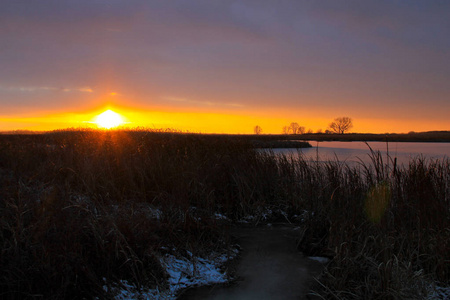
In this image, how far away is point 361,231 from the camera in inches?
163

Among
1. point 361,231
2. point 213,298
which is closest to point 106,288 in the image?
point 213,298

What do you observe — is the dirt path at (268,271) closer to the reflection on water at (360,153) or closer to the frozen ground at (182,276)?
the frozen ground at (182,276)

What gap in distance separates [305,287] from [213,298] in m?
1.07

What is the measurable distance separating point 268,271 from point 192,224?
1.26m

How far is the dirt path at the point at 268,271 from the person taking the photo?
131 inches

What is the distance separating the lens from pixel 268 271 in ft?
12.6

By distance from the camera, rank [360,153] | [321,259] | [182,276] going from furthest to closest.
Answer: [360,153]
[321,259]
[182,276]

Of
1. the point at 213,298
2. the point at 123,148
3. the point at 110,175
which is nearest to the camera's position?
the point at 213,298

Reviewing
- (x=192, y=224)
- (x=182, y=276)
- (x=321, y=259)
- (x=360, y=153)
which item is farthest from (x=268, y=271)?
(x=360, y=153)

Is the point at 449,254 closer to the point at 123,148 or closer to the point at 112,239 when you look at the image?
the point at 112,239

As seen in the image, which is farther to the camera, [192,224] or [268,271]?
[192,224]

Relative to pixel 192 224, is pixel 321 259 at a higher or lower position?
lower

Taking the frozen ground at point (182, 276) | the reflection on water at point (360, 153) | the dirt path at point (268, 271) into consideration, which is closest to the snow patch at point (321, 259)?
the dirt path at point (268, 271)

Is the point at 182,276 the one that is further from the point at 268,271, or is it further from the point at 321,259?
the point at 321,259
